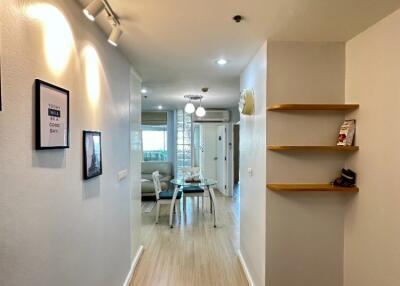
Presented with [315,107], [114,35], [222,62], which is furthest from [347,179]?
[114,35]

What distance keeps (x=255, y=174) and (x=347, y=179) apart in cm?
82

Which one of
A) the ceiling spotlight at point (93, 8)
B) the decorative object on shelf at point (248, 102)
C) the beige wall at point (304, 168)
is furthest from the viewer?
the decorative object on shelf at point (248, 102)

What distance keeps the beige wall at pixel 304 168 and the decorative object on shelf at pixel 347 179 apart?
8 centimetres

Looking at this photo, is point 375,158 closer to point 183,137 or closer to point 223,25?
point 223,25

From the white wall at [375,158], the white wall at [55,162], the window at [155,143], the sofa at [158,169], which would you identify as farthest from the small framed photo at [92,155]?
the window at [155,143]

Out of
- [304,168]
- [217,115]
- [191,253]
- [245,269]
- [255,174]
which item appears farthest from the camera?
[217,115]

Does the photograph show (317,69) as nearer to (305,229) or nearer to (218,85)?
(305,229)

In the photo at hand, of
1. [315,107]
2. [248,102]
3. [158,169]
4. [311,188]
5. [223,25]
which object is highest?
[223,25]

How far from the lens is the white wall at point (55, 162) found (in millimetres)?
1006

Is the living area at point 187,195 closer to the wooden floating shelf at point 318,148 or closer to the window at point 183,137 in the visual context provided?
the window at point 183,137

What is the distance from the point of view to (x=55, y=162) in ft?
4.40

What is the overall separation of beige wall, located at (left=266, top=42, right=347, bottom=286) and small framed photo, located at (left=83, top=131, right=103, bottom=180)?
1380 millimetres

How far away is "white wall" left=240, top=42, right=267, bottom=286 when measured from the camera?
238 cm

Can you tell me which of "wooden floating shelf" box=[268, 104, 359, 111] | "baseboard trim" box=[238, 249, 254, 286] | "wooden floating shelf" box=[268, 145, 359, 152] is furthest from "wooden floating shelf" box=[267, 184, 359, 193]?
"baseboard trim" box=[238, 249, 254, 286]
